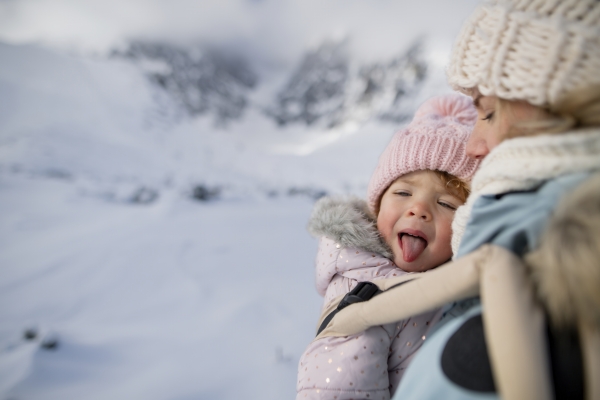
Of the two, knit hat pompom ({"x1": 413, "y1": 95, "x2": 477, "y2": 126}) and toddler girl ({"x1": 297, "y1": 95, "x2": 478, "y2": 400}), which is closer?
toddler girl ({"x1": 297, "y1": 95, "x2": 478, "y2": 400})

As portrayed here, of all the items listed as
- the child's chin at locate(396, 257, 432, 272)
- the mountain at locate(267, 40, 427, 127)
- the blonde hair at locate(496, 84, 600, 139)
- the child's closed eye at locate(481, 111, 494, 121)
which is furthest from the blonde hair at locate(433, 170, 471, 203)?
the mountain at locate(267, 40, 427, 127)

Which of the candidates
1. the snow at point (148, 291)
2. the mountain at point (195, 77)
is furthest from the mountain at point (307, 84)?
the snow at point (148, 291)

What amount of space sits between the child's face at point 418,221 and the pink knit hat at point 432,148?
52mm

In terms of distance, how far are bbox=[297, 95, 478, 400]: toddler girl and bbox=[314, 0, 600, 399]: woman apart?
0.78 feet

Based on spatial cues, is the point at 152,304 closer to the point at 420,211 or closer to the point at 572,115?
the point at 420,211

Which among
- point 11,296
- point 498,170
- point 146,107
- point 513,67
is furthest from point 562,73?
point 146,107

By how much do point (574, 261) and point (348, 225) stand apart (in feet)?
2.65

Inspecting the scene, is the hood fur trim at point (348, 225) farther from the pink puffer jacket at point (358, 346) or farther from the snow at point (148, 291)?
the snow at point (148, 291)

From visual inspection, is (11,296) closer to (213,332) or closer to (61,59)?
(213,332)

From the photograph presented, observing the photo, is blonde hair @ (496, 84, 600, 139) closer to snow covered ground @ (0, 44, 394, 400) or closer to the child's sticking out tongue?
the child's sticking out tongue

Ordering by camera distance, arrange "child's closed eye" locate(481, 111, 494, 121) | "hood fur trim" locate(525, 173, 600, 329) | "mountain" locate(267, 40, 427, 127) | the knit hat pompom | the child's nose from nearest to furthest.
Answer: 1. "hood fur trim" locate(525, 173, 600, 329)
2. "child's closed eye" locate(481, 111, 494, 121)
3. the child's nose
4. the knit hat pompom
5. "mountain" locate(267, 40, 427, 127)

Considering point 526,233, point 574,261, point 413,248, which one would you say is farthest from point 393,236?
point 574,261

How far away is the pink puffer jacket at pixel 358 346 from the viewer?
892 millimetres

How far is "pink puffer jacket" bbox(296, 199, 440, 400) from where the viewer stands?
0.89 metres
